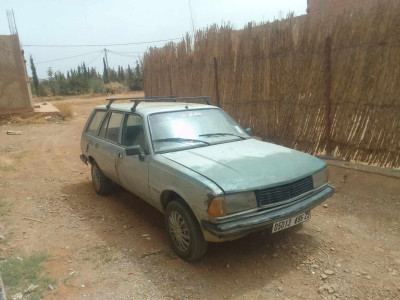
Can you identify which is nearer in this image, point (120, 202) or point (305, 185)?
point (305, 185)

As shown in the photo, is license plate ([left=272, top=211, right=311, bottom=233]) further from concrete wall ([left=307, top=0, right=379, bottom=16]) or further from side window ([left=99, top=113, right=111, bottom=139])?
concrete wall ([left=307, top=0, right=379, bottom=16])

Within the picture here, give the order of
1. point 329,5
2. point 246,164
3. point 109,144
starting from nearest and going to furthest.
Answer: point 246,164 → point 109,144 → point 329,5

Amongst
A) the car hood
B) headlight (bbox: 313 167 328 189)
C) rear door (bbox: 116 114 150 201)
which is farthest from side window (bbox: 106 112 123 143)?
headlight (bbox: 313 167 328 189)

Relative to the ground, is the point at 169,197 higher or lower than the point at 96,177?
higher

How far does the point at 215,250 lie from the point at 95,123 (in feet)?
10.1

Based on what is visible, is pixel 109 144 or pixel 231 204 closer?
pixel 231 204

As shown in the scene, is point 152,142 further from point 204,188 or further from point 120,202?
point 120,202

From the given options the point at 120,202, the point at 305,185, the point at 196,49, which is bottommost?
the point at 120,202

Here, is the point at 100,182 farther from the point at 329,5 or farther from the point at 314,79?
the point at 329,5

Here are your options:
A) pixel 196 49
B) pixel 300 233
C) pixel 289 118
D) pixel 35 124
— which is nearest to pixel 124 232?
pixel 300 233

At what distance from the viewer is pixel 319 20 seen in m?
5.50

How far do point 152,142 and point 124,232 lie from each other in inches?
49.6

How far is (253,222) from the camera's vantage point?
9.00 ft

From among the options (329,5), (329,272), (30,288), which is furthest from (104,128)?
(329,5)
